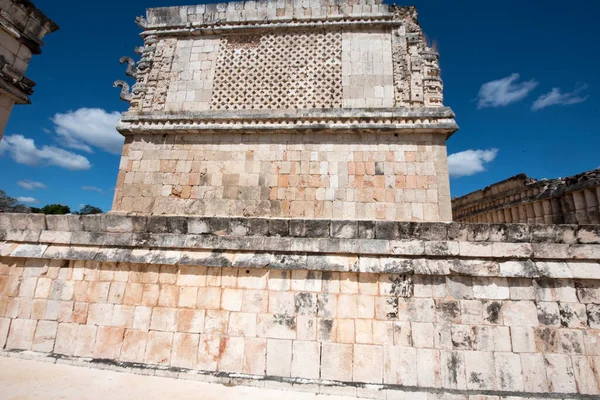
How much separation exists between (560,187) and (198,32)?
8.89 metres

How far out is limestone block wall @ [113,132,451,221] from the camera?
5.67 meters

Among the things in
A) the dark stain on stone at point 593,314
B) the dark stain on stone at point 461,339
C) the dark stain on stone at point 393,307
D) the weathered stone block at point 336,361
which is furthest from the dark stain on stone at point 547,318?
the weathered stone block at point 336,361

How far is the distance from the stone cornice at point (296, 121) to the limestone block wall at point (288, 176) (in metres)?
0.18

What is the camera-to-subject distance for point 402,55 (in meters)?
6.38

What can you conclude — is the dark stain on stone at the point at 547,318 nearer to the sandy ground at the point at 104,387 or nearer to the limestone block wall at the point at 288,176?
the sandy ground at the point at 104,387

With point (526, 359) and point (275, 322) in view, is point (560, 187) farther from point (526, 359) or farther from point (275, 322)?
point (275, 322)

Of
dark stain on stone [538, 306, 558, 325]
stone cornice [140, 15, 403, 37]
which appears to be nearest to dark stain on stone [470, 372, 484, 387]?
dark stain on stone [538, 306, 558, 325]

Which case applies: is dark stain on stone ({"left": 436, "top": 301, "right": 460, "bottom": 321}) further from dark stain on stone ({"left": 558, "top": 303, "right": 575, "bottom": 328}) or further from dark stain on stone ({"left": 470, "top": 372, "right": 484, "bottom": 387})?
dark stain on stone ({"left": 558, "top": 303, "right": 575, "bottom": 328})

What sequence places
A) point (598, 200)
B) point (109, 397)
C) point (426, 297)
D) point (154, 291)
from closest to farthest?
point (109, 397) → point (426, 297) → point (154, 291) → point (598, 200)

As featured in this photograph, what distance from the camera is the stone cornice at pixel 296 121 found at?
589 cm

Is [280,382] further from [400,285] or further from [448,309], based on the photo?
[448,309]

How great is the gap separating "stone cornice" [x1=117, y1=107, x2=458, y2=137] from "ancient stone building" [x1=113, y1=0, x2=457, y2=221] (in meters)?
0.02

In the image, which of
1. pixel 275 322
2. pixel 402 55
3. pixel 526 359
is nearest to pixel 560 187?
pixel 402 55

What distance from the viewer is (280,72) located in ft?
22.0
